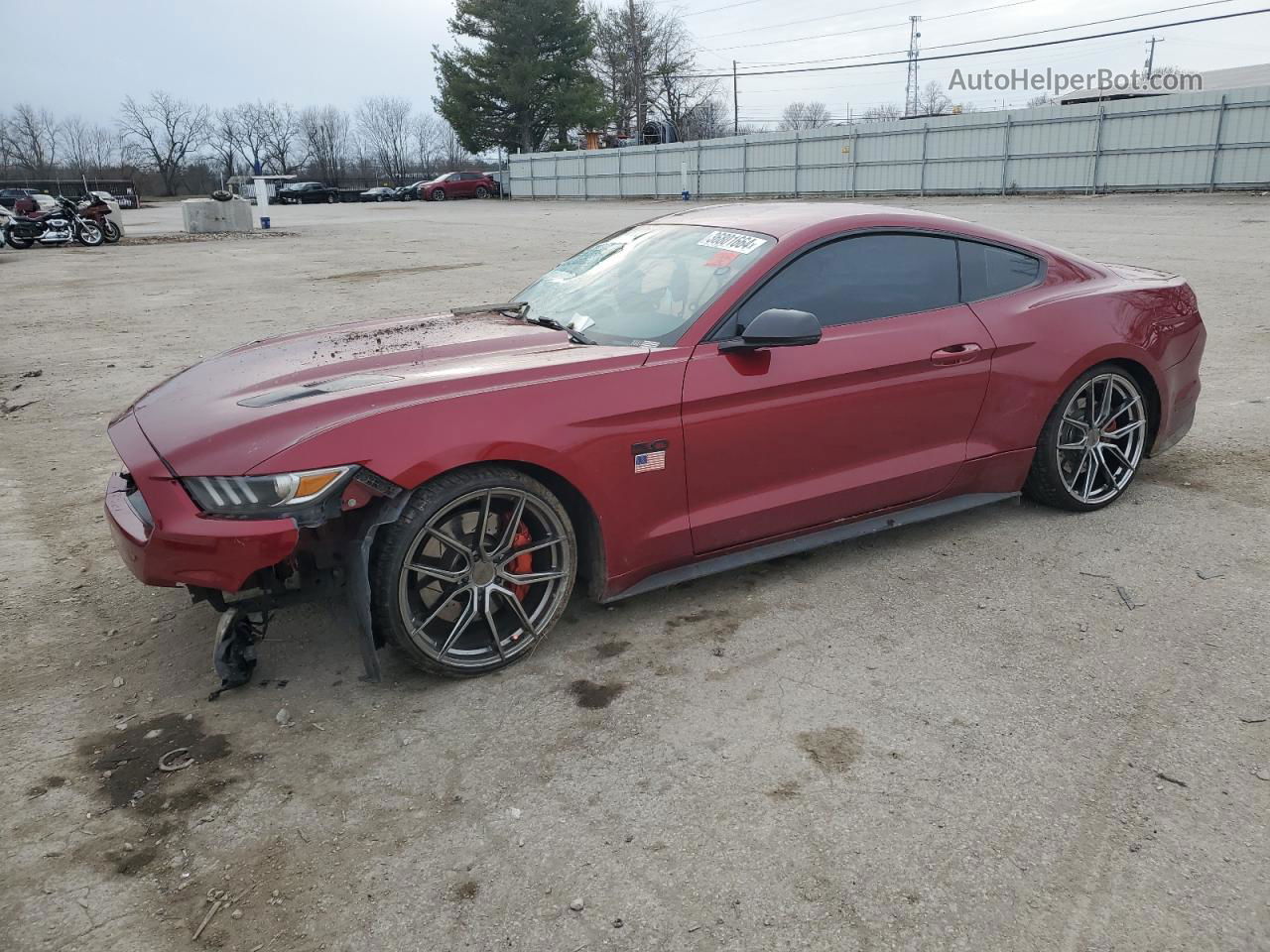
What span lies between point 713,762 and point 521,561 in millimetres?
1015

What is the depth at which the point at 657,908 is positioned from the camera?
7.39 feet

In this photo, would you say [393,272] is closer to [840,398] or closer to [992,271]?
[992,271]

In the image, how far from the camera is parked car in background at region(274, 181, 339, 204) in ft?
182

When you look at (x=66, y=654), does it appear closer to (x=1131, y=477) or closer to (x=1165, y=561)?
(x=1165, y=561)

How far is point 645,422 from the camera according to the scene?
3387mm

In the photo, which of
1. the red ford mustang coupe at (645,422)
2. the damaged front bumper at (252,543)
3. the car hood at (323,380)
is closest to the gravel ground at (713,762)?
the red ford mustang coupe at (645,422)

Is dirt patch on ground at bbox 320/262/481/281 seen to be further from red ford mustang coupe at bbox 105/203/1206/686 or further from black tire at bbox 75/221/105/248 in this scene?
black tire at bbox 75/221/105/248

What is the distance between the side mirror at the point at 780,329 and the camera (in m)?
3.45

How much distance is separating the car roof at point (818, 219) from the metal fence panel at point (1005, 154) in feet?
85.9

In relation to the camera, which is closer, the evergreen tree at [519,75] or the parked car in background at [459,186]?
the parked car in background at [459,186]

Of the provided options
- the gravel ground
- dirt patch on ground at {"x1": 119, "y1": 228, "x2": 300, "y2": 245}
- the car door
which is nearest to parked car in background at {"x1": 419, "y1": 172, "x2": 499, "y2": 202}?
dirt patch on ground at {"x1": 119, "y1": 228, "x2": 300, "y2": 245}

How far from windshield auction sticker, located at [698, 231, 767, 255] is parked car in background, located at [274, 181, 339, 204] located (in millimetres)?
56449

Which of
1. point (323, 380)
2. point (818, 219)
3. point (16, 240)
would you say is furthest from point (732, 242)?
point (16, 240)

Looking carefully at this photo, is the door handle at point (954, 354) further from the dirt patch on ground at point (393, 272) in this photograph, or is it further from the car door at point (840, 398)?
the dirt patch on ground at point (393, 272)
